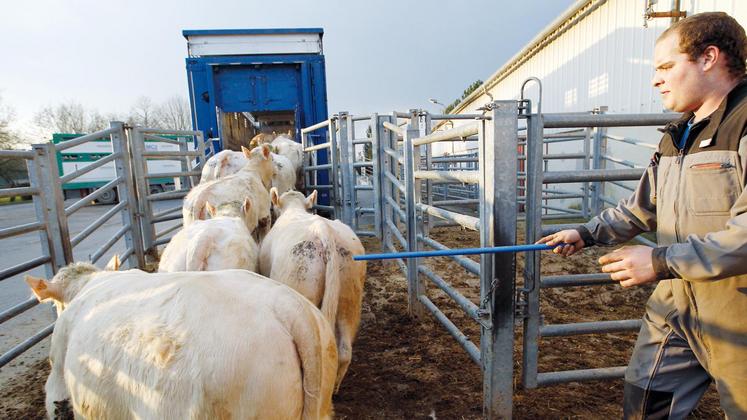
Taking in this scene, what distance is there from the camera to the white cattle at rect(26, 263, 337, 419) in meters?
1.39

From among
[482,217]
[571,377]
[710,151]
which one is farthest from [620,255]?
[571,377]

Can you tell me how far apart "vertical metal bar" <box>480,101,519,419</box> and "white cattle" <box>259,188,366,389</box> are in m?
0.97

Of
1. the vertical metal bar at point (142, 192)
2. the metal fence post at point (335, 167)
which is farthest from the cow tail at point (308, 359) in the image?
the metal fence post at point (335, 167)

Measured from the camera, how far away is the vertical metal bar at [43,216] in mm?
3578

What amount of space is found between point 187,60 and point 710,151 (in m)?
9.24

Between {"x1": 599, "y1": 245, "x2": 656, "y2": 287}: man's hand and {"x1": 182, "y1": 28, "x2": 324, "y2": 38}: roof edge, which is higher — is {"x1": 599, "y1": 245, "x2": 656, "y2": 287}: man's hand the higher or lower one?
the lower one

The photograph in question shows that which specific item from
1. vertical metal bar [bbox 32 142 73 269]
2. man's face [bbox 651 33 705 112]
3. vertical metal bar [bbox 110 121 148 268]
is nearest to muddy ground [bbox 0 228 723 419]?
vertical metal bar [bbox 32 142 73 269]

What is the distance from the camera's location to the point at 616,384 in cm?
297

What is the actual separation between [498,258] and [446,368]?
1.27 metres

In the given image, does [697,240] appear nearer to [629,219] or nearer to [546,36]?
[629,219]

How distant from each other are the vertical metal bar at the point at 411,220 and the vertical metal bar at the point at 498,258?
146 cm

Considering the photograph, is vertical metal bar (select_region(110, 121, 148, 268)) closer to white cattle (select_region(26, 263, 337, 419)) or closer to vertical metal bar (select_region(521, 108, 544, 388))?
white cattle (select_region(26, 263, 337, 419))

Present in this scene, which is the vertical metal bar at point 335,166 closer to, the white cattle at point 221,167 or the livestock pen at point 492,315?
the white cattle at point 221,167

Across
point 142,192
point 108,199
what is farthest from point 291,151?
point 108,199
